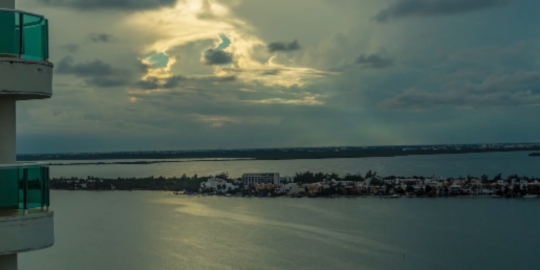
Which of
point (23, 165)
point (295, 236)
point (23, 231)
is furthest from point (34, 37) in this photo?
point (295, 236)

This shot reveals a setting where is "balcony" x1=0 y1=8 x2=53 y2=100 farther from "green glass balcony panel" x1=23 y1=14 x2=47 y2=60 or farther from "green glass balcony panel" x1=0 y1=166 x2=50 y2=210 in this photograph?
"green glass balcony panel" x1=0 y1=166 x2=50 y2=210

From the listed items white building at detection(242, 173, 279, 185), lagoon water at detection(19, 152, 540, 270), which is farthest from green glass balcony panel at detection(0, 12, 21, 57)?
white building at detection(242, 173, 279, 185)

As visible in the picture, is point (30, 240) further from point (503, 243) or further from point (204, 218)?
point (204, 218)

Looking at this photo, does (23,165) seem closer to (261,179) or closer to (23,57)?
(23,57)

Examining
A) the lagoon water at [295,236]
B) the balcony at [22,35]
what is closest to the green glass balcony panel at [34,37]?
the balcony at [22,35]

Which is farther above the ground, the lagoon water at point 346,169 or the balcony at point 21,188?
the balcony at point 21,188

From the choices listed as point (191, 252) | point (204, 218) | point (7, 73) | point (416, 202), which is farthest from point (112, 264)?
point (416, 202)

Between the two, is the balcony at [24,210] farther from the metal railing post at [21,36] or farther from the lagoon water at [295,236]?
the lagoon water at [295,236]

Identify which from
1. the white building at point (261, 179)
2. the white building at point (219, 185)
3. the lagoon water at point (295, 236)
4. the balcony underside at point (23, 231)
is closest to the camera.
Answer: the balcony underside at point (23, 231)
